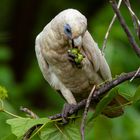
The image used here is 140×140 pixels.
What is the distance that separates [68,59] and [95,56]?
0.15m

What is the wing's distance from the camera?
3268 mm

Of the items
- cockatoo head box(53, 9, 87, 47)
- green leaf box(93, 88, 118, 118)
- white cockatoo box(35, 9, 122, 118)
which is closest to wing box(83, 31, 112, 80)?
white cockatoo box(35, 9, 122, 118)

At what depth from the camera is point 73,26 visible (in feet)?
9.77

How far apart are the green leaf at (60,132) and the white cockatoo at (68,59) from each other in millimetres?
492

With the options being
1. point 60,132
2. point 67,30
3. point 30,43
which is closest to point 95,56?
point 67,30

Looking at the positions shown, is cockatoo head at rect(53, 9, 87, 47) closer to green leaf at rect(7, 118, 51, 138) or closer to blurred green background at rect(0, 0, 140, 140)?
green leaf at rect(7, 118, 51, 138)

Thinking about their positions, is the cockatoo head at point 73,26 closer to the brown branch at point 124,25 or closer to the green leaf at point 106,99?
the green leaf at point 106,99

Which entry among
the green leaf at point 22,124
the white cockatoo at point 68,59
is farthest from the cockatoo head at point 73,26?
the green leaf at point 22,124

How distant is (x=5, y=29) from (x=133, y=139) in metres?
3.13

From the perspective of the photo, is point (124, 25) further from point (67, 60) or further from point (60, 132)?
point (67, 60)

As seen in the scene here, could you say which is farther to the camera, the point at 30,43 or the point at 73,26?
the point at 30,43

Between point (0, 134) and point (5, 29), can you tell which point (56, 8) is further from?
point (0, 134)

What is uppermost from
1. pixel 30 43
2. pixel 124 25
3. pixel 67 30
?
pixel 124 25

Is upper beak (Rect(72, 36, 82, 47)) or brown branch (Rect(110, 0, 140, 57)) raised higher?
brown branch (Rect(110, 0, 140, 57))
